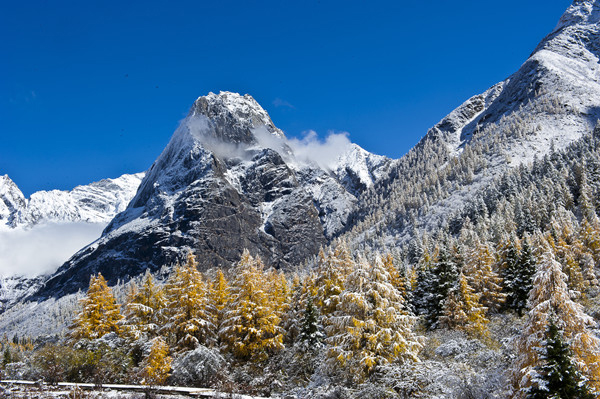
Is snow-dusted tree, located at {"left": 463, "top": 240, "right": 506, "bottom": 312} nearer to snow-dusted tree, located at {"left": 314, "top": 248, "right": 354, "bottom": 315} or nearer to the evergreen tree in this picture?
snow-dusted tree, located at {"left": 314, "top": 248, "right": 354, "bottom": 315}

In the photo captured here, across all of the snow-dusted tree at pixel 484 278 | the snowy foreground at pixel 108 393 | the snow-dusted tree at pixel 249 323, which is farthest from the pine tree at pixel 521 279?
the snowy foreground at pixel 108 393

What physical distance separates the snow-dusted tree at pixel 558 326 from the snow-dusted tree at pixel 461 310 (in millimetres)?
22131

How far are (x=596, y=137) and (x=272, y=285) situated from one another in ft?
549

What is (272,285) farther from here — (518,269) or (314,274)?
(518,269)

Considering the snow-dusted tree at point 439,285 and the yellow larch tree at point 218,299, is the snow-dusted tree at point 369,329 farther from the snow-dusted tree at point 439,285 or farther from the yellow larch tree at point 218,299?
the snow-dusted tree at point 439,285

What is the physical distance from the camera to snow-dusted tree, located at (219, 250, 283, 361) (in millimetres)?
30406

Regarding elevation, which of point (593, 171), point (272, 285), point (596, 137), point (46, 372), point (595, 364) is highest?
point (596, 137)

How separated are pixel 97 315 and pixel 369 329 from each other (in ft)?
91.8

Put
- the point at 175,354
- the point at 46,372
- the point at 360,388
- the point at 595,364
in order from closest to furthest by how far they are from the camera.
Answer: the point at 595,364
the point at 360,388
the point at 46,372
the point at 175,354

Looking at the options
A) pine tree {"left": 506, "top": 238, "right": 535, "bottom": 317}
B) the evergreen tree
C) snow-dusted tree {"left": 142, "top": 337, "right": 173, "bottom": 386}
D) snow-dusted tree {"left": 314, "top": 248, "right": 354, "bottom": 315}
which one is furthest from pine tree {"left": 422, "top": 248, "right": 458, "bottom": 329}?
the evergreen tree

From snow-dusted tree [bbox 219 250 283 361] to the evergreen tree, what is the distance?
2082 centimetres

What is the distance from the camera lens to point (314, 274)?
3747 cm

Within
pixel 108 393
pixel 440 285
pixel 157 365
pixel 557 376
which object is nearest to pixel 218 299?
pixel 157 365

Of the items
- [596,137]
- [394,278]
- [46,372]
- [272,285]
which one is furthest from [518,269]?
[596,137]
